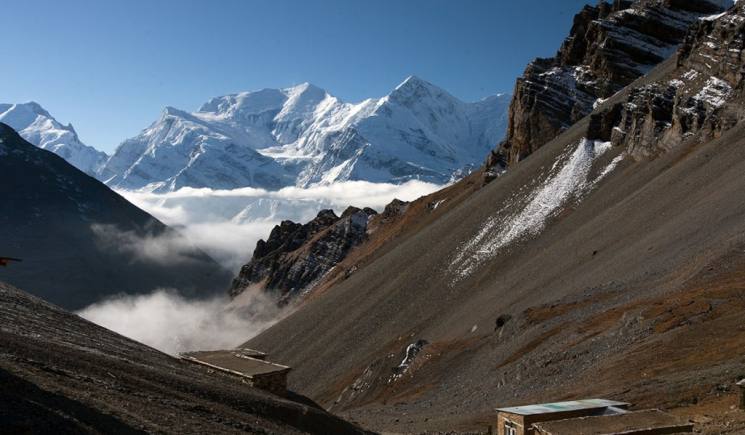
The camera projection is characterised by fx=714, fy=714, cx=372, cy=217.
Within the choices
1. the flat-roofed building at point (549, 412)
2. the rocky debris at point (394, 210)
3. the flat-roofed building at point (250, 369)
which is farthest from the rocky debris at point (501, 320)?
the rocky debris at point (394, 210)

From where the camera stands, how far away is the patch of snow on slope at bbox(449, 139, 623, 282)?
259ft

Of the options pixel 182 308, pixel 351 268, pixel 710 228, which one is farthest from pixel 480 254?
pixel 182 308

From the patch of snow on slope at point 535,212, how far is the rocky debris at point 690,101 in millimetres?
3325

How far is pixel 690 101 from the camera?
7981 cm

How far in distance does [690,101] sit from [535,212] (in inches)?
826

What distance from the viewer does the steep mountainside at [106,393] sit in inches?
610

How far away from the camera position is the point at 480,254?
79.3 metres

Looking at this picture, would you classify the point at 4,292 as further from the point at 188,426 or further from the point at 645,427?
the point at 645,427

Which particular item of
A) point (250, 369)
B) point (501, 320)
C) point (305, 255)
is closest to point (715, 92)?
point (501, 320)

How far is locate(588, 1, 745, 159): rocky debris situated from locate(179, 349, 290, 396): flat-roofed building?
188 ft

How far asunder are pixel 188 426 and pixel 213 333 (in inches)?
5143

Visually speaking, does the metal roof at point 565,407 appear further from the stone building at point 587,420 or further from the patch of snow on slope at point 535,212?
the patch of snow on slope at point 535,212

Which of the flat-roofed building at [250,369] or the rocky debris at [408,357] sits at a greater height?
the rocky debris at [408,357]

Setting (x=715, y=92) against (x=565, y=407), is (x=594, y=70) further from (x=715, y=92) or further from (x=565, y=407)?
(x=565, y=407)
